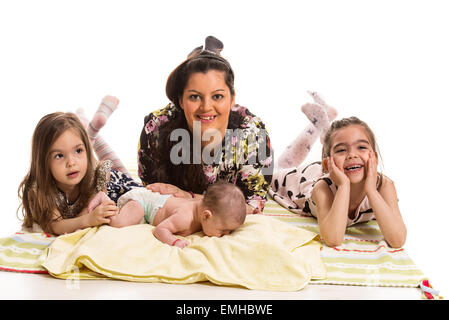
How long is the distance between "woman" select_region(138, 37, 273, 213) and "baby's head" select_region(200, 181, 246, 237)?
1.43 ft

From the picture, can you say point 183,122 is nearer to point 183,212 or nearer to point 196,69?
point 196,69

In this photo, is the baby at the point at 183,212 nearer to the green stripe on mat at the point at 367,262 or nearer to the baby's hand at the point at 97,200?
the baby's hand at the point at 97,200

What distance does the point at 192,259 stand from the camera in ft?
6.98

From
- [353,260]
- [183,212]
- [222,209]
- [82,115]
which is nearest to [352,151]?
[353,260]

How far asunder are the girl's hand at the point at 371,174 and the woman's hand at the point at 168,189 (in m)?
0.92

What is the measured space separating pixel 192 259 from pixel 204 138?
32.0 inches

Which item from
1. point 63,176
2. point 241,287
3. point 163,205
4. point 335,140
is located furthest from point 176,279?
point 335,140

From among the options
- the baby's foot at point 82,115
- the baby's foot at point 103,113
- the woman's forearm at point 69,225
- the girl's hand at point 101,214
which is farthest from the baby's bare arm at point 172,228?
the baby's foot at point 82,115

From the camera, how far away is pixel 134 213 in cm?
252

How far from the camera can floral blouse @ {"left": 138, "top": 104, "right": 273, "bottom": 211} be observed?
2.84m

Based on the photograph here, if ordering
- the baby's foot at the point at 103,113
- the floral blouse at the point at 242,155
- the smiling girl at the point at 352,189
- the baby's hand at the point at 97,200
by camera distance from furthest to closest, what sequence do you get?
the baby's foot at the point at 103,113, the floral blouse at the point at 242,155, the baby's hand at the point at 97,200, the smiling girl at the point at 352,189

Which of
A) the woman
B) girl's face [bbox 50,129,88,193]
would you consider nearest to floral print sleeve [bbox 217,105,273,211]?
the woman

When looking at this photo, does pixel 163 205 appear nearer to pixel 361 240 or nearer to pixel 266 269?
pixel 266 269

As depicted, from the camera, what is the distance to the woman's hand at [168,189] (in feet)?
8.93
